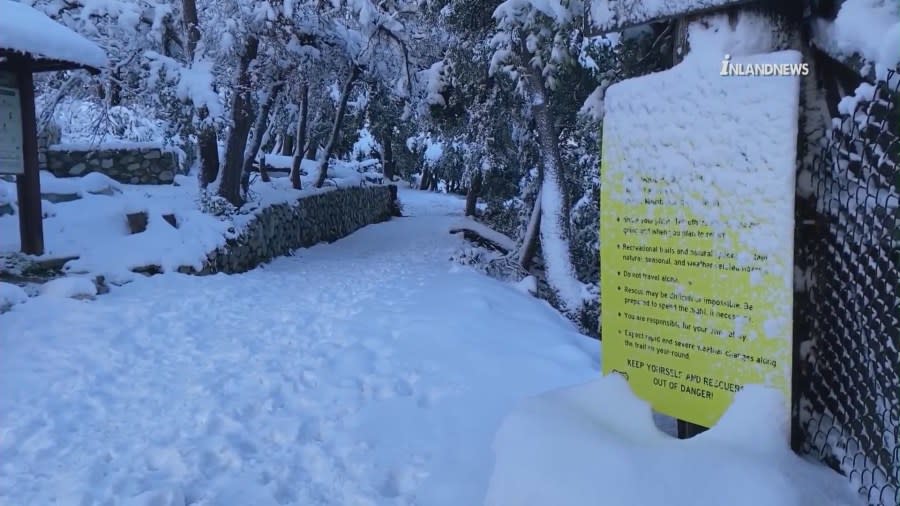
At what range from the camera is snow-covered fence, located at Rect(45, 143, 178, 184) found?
10695 mm

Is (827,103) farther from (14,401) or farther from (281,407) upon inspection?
(14,401)

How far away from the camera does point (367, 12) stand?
1027 centimetres

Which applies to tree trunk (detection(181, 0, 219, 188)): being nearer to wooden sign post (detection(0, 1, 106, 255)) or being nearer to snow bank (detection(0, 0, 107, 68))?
wooden sign post (detection(0, 1, 106, 255))

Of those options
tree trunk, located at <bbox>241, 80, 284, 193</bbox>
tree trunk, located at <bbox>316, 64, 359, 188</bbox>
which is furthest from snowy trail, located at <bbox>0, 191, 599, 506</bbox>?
tree trunk, located at <bbox>316, 64, 359, 188</bbox>

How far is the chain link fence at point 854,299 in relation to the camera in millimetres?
1860

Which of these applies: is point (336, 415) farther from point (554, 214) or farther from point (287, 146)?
point (287, 146)

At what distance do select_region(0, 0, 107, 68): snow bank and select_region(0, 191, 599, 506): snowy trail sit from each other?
2.36m

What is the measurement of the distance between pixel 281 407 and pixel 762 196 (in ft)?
9.90

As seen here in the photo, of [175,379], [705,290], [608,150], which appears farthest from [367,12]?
[705,290]

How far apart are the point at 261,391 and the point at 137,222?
474 centimetres

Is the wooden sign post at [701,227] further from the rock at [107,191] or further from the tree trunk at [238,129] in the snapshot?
the rock at [107,191]

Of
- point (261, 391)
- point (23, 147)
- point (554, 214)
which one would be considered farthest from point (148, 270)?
point (554, 214)

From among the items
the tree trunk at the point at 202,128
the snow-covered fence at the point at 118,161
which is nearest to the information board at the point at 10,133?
the tree trunk at the point at 202,128

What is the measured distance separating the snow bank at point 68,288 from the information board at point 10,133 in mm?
1465
